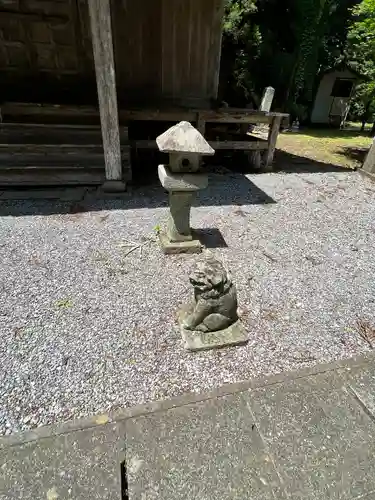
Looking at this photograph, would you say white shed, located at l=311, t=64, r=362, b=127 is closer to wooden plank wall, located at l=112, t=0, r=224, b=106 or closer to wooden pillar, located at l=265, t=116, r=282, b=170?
wooden pillar, located at l=265, t=116, r=282, b=170

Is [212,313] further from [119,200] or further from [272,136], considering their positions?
[272,136]

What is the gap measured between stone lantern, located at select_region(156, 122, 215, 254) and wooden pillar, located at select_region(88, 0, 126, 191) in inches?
65.0

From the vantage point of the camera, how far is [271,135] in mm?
6227

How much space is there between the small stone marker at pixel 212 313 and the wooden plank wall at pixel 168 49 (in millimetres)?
5084

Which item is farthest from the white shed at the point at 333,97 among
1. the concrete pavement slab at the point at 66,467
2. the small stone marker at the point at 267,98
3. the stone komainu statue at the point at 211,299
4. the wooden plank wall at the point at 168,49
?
the concrete pavement slab at the point at 66,467

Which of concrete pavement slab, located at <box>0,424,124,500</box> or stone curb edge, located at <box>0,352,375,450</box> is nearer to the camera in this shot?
concrete pavement slab, located at <box>0,424,124,500</box>

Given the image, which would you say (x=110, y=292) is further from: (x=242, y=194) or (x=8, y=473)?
(x=242, y=194)

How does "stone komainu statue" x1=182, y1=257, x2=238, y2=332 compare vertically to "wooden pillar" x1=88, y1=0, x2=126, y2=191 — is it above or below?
below

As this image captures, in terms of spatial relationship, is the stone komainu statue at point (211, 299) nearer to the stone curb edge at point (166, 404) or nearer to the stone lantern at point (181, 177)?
the stone curb edge at point (166, 404)

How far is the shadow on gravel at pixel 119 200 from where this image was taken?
430cm

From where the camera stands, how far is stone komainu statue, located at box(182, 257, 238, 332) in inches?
83.1

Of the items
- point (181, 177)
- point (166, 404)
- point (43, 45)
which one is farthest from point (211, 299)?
point (43, 45)

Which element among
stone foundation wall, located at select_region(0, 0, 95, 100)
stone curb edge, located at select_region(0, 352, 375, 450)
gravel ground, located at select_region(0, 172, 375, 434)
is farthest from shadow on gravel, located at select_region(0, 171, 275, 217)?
stone curb edge, located at select_region(0, 352, 375, 450)

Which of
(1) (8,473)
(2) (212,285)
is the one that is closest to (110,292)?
(2) (212,285)
